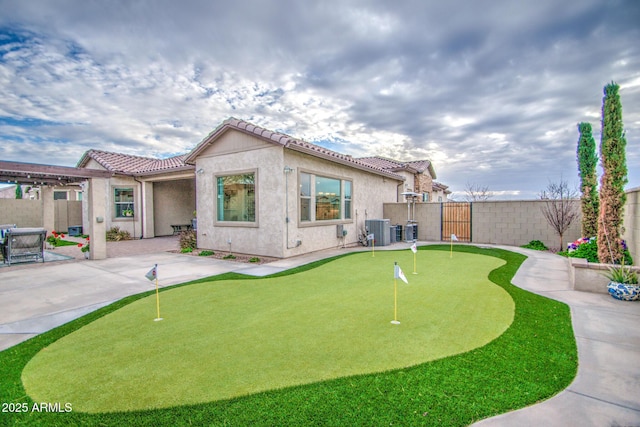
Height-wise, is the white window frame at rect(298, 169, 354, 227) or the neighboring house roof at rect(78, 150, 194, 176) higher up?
the neighboring house roof at rect(78, 150, 194, 176)

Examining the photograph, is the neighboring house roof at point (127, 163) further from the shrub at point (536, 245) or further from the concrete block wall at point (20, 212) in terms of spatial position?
the shrub at point (536, 245)

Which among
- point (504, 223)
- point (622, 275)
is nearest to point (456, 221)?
point (504, 223)

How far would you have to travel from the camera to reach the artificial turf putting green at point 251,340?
9.41 ft

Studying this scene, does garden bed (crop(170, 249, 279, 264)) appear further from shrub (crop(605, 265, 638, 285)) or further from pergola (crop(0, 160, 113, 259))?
shrub (crop(605, 265, 638, 285))

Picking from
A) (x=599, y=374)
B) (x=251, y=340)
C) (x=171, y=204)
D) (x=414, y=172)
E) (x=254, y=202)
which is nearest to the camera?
(x=599, y=374)

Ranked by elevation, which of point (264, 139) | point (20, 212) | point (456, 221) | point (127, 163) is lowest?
point (456, 221)

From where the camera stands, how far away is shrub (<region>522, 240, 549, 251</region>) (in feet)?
41.9

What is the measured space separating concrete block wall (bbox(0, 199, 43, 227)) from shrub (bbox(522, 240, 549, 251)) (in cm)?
2683

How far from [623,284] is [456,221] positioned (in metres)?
10.0

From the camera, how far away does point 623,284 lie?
18.4 ft

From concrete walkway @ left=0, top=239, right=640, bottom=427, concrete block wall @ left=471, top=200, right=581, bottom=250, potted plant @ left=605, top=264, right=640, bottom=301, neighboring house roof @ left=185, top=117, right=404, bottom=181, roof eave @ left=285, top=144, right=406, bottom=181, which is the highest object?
neighboring house roof @ left=185, top=117, right=404, bottom=181

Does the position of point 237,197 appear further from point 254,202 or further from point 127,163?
point 127,163

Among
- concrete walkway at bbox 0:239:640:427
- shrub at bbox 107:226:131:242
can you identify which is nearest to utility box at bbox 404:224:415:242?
concrete walkway at bbox 0:239:640:427

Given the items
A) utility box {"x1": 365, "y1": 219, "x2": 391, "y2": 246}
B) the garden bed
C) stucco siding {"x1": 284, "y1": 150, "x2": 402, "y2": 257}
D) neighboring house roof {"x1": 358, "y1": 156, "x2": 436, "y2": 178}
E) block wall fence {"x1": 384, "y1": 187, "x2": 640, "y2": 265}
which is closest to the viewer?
the garden bed
